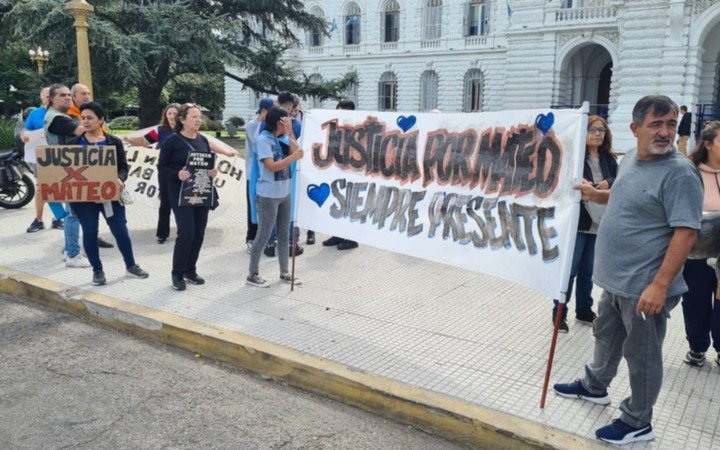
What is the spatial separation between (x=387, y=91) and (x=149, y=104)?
28535mm

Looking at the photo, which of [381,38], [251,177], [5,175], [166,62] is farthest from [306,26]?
[381,38]

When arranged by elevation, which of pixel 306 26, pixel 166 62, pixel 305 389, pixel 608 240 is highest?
pixel 306 26

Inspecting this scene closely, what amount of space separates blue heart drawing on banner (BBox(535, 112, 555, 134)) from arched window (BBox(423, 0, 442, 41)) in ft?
148

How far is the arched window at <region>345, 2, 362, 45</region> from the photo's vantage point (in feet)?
164

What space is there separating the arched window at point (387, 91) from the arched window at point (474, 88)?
6.33 meters

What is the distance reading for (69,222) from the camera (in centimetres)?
676

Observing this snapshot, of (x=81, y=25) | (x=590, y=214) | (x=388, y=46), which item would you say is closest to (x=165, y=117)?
(x=81, y=25)

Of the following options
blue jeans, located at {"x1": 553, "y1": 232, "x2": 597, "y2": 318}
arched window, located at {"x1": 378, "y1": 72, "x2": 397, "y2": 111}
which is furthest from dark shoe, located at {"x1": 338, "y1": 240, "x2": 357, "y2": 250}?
arched window, located at {"x1": 378, "y1": 72, "x2": 397, "y2": 111}

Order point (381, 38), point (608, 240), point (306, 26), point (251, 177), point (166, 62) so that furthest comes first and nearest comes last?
point (381, 38) < point (306, 26) < point (166, 62) < point (251, 177) < point (608, 240)

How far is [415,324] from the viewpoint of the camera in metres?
5.18

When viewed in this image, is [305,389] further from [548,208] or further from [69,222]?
[69,222]

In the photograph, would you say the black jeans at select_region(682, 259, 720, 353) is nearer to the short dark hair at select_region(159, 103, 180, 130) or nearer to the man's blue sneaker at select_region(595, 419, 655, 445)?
the man's blue sneaker at select_region(595, 419, 655, 445)

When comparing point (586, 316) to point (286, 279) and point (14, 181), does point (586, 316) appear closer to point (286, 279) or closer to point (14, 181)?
point (286, 279)

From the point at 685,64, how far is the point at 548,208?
102ft
